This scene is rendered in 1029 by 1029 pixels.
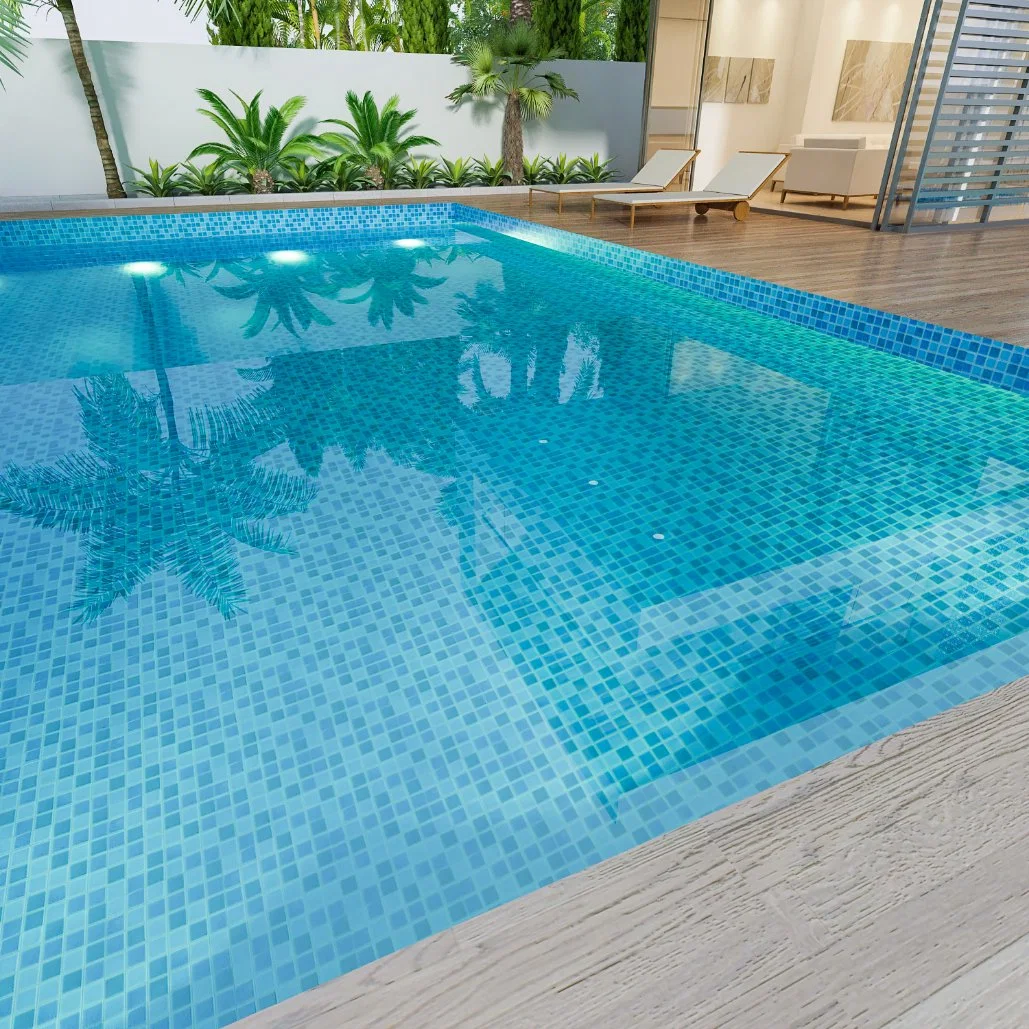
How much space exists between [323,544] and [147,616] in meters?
0.70

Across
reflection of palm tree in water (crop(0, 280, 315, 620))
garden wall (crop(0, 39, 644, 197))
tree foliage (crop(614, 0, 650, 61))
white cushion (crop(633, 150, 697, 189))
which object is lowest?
reflection of palm tree in water (crop(0, 280, 315, 620))

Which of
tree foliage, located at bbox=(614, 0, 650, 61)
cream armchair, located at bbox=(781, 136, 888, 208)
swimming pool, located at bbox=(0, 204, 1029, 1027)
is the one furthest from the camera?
tree foliage, located at bbox=(614, 0, 650, 61)

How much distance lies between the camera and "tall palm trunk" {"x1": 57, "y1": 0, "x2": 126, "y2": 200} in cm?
843

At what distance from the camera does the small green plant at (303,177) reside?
10.5m

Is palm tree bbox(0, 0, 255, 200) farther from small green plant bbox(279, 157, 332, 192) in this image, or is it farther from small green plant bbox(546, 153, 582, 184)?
small green plant bbox(546, 153, 582, 184)

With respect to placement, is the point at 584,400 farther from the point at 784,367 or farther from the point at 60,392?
the point at 60,392

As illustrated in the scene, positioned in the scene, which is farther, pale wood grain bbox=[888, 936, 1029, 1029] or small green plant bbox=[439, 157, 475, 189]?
small green plant bbox=[439, 157, 475, 189]

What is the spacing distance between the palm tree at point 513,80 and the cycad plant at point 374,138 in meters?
1.16

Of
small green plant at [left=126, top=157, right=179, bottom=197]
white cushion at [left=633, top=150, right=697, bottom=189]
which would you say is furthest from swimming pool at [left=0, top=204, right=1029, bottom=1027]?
small green plant at [left=126, top=157, right=179, bottom=197]

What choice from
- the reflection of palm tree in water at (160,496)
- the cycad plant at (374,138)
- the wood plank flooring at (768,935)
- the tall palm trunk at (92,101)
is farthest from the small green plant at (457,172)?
the wood plank flooring at (768,935)

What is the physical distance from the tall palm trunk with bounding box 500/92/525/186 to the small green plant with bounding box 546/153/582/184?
665 millimetres

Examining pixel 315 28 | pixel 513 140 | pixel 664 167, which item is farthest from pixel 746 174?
pixel 315 28

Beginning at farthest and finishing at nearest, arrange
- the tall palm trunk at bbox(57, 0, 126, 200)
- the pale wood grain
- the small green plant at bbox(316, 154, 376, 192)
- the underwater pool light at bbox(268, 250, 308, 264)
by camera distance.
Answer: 1. the small green plant at bbox(316, 154, 376, 192)
2. the tall palm trunk at bbox(57, 0, 126, 200)
3. the underwater pool light at bbox(268, 250, 308, 264)
4. the pale wood grain

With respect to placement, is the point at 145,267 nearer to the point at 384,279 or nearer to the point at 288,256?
the point at 288,256
